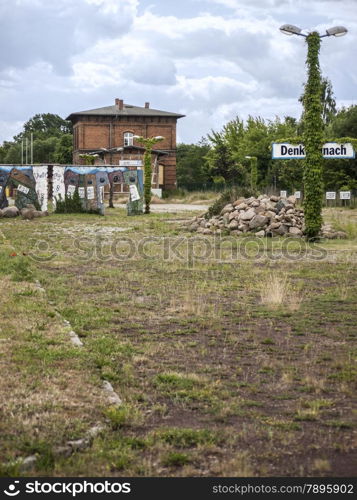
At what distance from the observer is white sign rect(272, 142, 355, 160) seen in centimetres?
2288

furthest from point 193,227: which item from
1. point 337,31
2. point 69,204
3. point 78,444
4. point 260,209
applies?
point 78,444

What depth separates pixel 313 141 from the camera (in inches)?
870

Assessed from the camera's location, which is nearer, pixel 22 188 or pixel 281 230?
pixel 281 230

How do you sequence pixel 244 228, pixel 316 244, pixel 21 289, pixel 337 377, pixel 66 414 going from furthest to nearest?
pixel 244 228
pixel 316 244
pixel 21 289
pixel 337 377
pixel 66 414

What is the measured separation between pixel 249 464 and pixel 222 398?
4.97 ft

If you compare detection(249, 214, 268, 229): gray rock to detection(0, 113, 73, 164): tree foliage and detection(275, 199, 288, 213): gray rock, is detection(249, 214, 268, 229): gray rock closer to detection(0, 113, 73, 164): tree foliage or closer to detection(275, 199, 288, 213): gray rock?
detection(275, 199, 288, 213): gray rock

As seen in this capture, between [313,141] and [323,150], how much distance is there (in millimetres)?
872

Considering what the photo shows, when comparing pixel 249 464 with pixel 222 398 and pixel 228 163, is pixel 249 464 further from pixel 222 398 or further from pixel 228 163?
pixel 228 163

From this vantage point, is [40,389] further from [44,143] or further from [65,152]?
[44,143]

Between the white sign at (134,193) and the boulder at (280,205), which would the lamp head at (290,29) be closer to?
the boulder at (280,205)

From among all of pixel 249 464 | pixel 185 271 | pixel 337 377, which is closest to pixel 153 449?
pixel 249 464

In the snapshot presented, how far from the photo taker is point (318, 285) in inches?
504

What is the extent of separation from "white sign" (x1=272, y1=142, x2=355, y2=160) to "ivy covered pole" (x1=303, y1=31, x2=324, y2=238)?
23.8 inches

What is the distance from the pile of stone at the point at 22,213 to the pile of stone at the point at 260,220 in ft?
29.7
